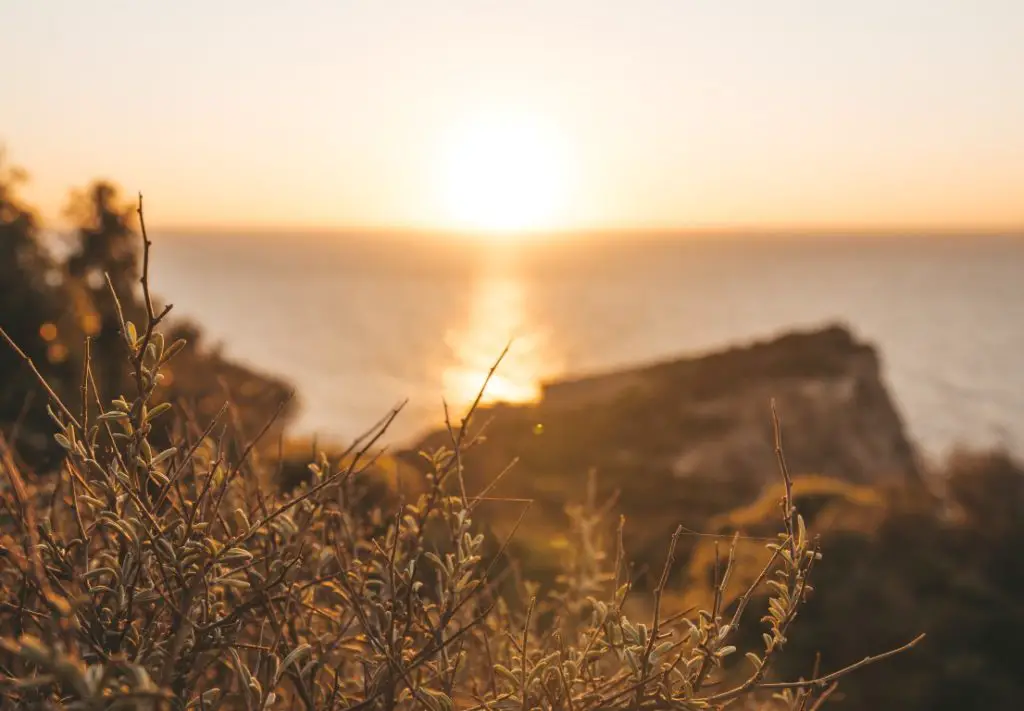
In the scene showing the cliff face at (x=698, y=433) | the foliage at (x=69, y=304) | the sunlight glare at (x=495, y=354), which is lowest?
the sunlight glare at (x=495, y=354)

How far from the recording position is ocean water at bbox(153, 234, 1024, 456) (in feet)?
213

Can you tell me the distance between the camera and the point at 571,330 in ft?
374

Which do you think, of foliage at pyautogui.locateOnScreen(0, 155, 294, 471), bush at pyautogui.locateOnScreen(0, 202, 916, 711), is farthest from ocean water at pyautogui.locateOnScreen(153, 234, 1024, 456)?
bush at pyautogui.locateOnScreen(0, 202, 916, 711)

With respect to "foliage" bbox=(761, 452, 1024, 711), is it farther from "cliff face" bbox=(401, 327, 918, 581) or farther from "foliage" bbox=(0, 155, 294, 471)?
"foliage" bbox=(0, 155, 294, 471)

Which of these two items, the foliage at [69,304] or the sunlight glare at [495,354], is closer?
the foliage at [69,304]

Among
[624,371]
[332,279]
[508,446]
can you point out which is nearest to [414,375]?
[624,371]

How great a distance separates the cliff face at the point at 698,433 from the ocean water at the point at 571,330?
3197 mm

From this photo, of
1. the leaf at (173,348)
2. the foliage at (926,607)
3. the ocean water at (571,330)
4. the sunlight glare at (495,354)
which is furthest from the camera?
the ocean water at (571,330)

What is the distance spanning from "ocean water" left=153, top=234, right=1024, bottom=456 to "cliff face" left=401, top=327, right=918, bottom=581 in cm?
320

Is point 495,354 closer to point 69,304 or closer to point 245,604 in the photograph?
point 69,304

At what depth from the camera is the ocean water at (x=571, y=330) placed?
213 feet

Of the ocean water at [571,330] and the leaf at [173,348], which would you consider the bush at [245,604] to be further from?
the ocean water at [571,330]

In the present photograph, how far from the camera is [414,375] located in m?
81.1

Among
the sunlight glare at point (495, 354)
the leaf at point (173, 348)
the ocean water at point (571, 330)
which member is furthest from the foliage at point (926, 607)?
the sunlight glare at point (495, 354)
